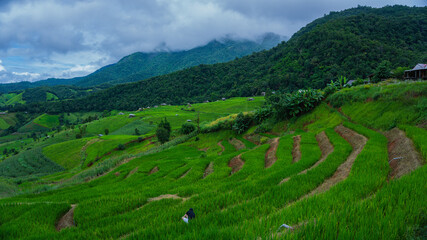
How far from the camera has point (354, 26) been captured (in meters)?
146

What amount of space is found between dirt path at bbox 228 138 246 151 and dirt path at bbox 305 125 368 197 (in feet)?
43.2

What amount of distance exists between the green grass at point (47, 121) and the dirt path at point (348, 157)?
21049 centimetres

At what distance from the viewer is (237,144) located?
3253cm

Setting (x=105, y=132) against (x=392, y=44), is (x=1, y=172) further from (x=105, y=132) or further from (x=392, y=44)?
(x=392, y=44)

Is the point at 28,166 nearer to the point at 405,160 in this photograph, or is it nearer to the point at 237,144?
the point at 237,144

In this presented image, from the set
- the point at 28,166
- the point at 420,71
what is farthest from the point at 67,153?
the point at 420,71

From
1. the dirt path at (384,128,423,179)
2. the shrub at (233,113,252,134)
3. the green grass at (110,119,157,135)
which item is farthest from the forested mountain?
the dirt path at (384,128,423,179)

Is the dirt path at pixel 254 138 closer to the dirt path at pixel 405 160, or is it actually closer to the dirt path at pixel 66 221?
the dirt path at pixel 405 160

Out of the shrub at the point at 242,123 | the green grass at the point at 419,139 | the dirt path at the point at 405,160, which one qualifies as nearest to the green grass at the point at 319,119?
the shrub at the point at 242,123

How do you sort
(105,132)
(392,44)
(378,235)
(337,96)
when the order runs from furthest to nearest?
1. (392,44)
2. (105,132)
3. (337,96)
4. (378,235)

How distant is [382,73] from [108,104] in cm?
21062

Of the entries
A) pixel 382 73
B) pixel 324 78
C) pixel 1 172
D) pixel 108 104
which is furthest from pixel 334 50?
pixel 108 104

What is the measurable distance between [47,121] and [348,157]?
22244 cm

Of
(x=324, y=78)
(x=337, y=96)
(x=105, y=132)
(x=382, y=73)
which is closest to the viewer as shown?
(x=337, y=96)
